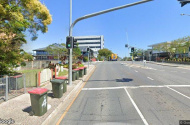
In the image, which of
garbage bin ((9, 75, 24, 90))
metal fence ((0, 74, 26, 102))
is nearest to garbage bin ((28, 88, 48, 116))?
metal fence ((0, 74, 26, 102))

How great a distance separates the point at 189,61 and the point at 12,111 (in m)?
42.5

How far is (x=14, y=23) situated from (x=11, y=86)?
3.48 m

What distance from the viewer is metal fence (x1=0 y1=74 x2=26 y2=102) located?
6423 millimetres

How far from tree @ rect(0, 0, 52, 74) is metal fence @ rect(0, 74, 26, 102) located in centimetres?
128

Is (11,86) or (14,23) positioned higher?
(14,23)

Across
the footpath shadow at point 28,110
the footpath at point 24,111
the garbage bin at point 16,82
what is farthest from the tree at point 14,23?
the footpath shadow at point 28,110

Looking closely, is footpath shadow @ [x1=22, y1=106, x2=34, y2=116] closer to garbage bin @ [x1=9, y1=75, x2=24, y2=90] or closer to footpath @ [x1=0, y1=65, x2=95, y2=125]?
footpath @ [x1=0, y1=65, x2=95, y2=125]

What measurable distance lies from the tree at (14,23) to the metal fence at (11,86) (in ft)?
4.21

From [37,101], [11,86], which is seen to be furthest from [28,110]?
[11,86]

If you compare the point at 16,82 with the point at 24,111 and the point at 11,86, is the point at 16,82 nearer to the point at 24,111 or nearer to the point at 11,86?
the point at 11,86

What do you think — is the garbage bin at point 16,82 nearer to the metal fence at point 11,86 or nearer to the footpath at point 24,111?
the metal fence at point 11,86

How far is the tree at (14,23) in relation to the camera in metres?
6.52

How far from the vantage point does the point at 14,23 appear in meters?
6.51

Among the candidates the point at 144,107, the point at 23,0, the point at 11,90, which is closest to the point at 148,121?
the point at 144,107
